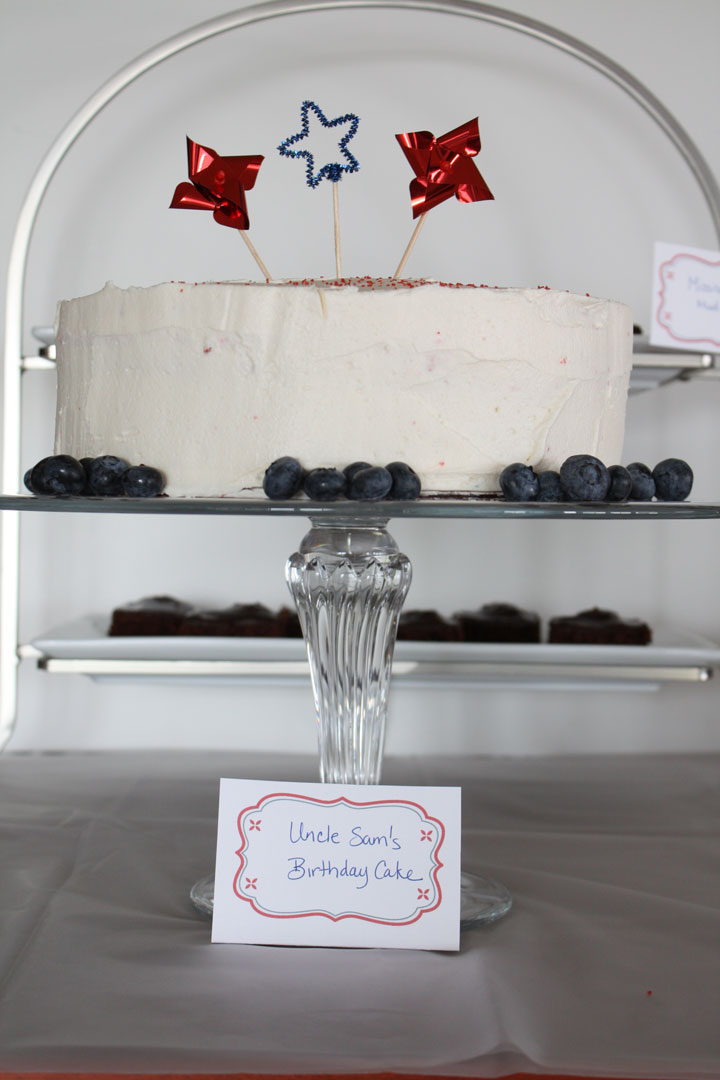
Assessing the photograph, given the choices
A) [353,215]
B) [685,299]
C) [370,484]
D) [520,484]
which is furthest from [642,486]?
[353,215]

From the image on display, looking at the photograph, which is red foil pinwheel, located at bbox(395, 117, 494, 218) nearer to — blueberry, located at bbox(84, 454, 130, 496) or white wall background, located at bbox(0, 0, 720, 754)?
blueberry, located at bbox(84, 454, 130, 496)

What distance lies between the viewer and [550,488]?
88cm

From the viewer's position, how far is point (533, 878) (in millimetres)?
1156

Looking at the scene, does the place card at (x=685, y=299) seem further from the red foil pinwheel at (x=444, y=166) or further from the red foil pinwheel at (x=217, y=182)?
the red foil pinwheel at (x=217, y=182)

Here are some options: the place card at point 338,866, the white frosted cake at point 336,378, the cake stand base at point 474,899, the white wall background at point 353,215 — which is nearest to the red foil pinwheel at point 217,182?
the white frosted cake at point 336,378

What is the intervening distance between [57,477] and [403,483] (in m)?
0.29


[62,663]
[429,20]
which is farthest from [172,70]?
[62,663]

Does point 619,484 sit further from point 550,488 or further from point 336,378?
point 336,378

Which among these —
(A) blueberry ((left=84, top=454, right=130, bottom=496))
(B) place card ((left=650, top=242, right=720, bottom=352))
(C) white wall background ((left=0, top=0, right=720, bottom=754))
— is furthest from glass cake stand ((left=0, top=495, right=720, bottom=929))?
(C) white wall background ((left=0, top=0, right=720, bottom=754))

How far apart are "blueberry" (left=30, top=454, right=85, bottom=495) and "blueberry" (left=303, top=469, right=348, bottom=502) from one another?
201 mm

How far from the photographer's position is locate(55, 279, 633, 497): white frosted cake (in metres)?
0.89

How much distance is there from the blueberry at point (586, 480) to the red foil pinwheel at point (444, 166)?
0.96ft

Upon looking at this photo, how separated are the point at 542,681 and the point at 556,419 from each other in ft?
2.79

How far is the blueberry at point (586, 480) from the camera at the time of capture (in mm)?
865
